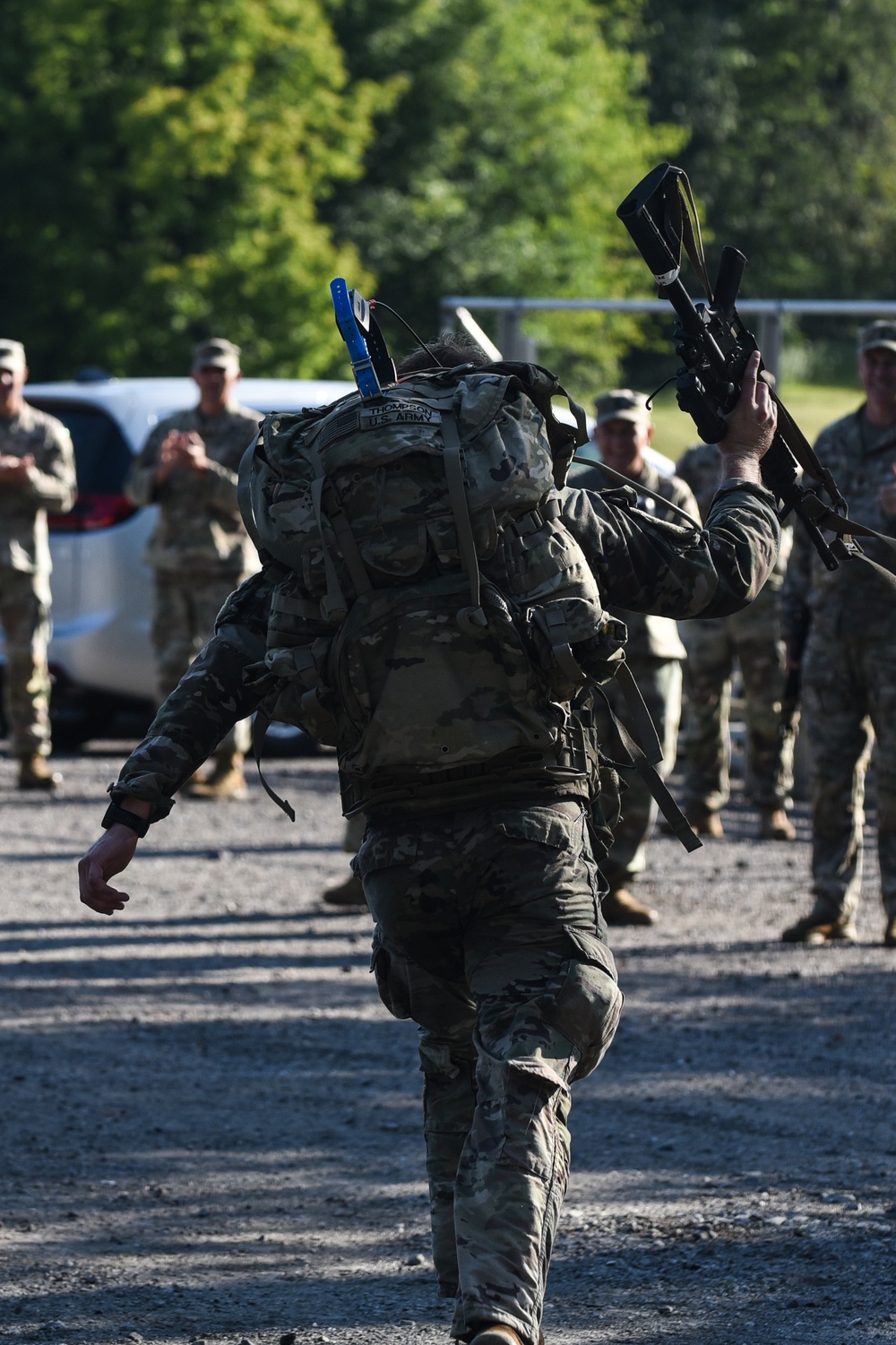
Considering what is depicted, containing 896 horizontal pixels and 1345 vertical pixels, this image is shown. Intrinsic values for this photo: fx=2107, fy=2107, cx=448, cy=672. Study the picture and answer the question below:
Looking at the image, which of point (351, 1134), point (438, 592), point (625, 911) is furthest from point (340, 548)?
point (625, 911)

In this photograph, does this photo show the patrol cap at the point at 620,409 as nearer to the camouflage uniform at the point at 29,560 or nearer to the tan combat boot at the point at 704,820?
the tan combat boot at the point at 704,820

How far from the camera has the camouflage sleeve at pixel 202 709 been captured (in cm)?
369

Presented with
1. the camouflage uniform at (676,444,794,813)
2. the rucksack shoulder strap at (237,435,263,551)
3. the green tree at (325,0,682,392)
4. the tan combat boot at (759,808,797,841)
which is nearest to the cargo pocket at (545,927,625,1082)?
the rucksack shoulder strap at (237,435,263,551)

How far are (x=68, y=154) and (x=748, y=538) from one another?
27778 mm

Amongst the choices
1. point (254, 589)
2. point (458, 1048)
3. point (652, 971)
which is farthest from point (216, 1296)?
point (652, 971)

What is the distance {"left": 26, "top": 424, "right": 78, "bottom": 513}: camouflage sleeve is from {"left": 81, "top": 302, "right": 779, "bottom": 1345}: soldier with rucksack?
26.3 ft

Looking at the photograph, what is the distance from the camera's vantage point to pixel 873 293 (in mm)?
59094

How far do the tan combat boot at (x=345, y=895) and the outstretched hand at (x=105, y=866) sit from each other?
16.0ft

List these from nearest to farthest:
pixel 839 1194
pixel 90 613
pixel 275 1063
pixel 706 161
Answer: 1. pixel 839 1194
2. pixel 275 1063
3. pixel 90 613
4. pixel 706 161

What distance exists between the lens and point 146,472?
A: 37.6ft

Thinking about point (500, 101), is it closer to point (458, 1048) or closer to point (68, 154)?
point (68, 154)

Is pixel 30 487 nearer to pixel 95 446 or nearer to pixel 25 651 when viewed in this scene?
pixel 25 651

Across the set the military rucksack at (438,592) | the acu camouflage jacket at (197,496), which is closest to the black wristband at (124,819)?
the military rucksack at (438,592)

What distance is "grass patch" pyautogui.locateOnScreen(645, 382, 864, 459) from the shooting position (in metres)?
11.7
